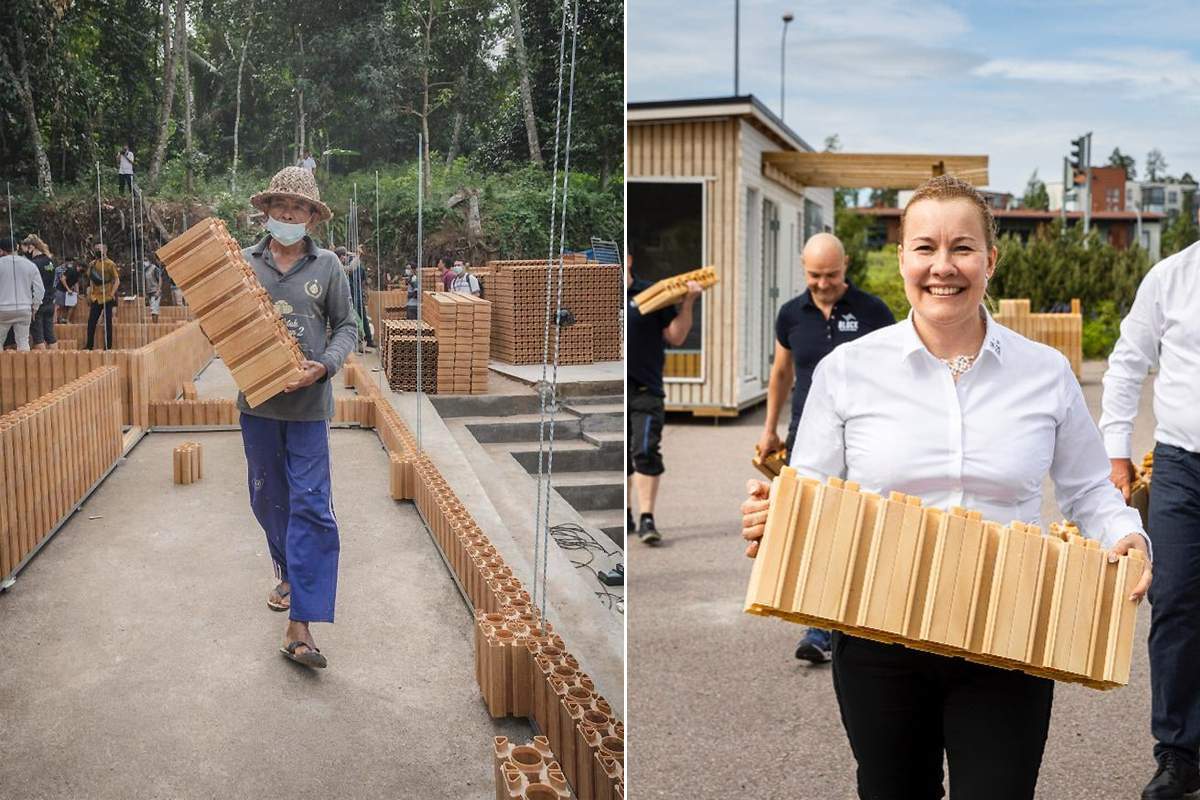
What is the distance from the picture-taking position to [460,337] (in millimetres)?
3502

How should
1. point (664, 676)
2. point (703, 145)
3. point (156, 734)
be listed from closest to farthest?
1. point (156, 734)
2. point (664, 676)
3. point (703, 145)

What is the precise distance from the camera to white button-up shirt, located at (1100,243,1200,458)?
4207 mm

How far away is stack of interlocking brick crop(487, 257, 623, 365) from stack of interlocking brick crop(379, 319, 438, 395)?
0.18 m

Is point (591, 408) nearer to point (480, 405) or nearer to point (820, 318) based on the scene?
point (480, 405)

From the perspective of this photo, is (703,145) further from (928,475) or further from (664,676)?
(928,475)

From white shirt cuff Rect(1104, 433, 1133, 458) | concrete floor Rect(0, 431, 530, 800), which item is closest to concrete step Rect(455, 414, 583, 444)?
concrete floor Rect(0, 431, 530, 800)

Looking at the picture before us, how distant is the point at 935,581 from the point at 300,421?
1801mm

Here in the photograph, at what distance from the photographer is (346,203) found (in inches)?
130

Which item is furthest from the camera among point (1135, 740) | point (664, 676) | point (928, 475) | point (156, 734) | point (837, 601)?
point (664, 676)

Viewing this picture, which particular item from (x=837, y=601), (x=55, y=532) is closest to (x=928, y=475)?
(x=837, y=601)

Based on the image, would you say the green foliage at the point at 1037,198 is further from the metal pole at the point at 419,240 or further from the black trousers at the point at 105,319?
the black trousers at the point at 105,319

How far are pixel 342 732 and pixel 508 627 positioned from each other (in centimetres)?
52

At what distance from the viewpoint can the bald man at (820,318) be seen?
19.8 ft

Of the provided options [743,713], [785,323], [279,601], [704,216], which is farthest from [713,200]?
[279,601]
